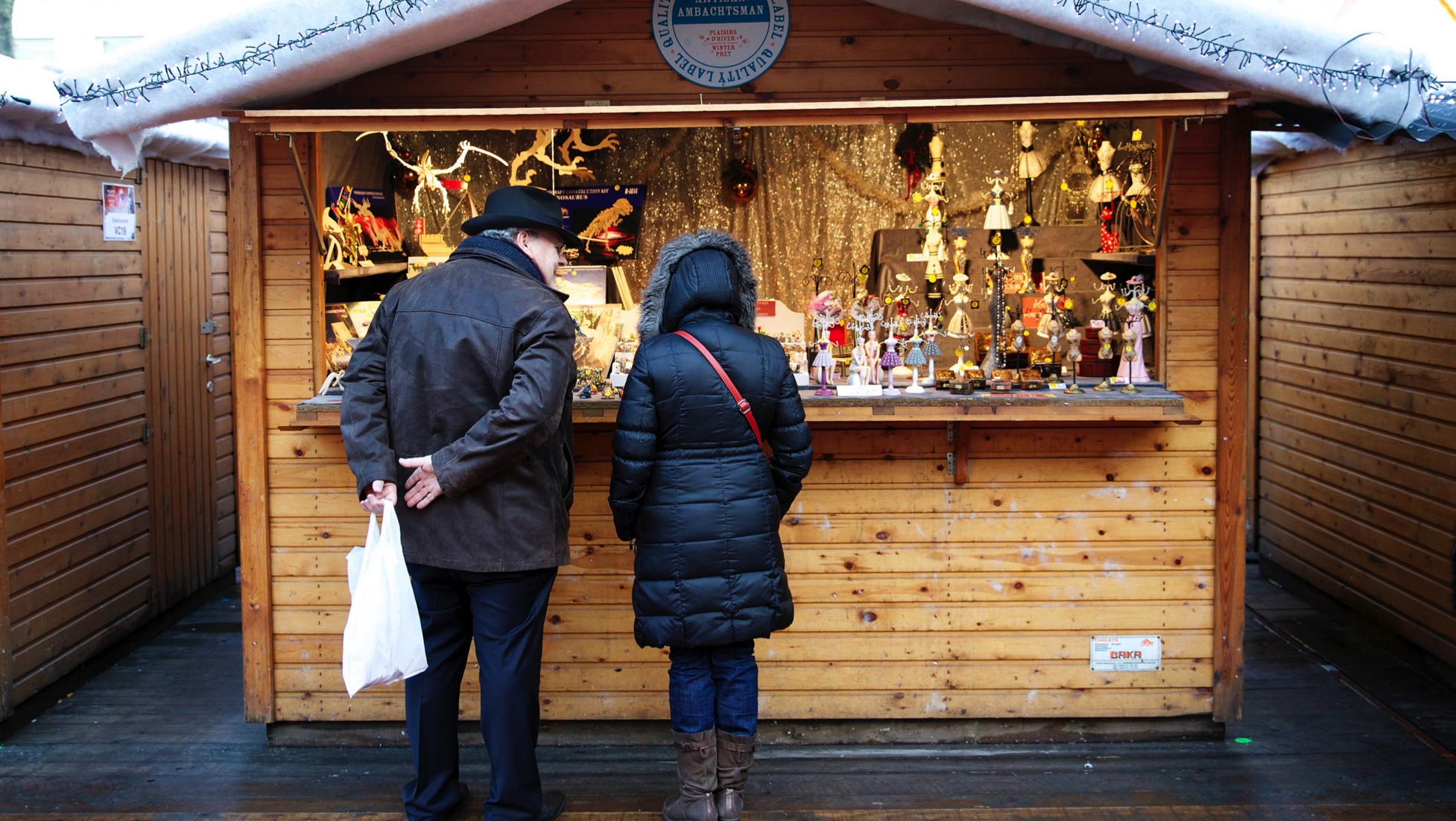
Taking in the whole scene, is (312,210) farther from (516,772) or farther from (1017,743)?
(1017,743)

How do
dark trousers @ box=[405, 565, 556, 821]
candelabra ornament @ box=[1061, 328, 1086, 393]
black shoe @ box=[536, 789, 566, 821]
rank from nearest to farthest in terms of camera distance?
dark trousers @ box=[405, 565, 556, 821] → black shoe @ box=[536, 789, 566, 821] → candelabra ornament @ box=[1061, 328, 1086, 393]

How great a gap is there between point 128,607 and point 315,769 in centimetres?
210

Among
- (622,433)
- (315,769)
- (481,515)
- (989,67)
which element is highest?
(989,67)

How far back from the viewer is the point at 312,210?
4270 mm

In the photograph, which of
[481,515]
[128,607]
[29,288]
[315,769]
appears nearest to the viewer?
[481,515]

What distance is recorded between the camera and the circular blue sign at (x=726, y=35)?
429cm

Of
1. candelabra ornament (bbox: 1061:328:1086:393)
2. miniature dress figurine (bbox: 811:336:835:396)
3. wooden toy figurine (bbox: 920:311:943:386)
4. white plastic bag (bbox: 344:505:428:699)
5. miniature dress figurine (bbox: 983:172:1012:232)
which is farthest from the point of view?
miniature dress figurine (bbox: 983:172:1012:232)

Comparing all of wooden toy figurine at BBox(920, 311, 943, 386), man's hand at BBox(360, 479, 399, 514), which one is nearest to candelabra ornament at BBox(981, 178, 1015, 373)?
wooden toy figurine at BBox(920, 311, 943, 386)

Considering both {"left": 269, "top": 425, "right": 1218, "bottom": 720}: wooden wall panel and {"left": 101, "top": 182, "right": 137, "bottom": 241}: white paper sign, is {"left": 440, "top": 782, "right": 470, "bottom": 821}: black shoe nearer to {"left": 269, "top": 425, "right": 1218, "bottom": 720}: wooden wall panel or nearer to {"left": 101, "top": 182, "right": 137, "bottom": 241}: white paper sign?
{"left": 269, "top": 425, "right": 1218, "bottom": 720}: wooden wall panel

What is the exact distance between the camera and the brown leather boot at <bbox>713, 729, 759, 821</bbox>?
3.66 meters

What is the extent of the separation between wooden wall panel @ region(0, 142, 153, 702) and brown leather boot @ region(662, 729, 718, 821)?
2.78 meters

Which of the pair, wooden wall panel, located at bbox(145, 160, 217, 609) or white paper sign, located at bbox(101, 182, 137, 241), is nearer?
white paper sign, located at bbox(101, 182, 137, 241)

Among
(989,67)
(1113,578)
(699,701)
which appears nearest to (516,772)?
(699,701)

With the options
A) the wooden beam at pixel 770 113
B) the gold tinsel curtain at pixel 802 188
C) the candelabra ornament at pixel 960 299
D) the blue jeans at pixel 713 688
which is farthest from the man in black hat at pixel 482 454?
the gold tinsel curtain at pixel 802 188
